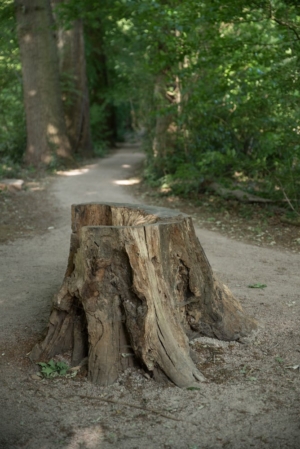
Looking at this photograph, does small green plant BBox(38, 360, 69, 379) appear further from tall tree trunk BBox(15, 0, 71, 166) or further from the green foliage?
the green foliage

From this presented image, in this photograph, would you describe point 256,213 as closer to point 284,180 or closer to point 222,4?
point 284,180

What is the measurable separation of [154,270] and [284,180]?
20.2ft

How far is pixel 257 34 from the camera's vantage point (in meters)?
10.2

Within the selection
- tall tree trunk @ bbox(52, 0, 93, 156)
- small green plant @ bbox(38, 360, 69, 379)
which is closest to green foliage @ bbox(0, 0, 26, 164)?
tall tree trunk @ bbox(52, 0, 93, 156)

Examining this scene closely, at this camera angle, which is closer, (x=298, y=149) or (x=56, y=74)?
(x=298, y=149)

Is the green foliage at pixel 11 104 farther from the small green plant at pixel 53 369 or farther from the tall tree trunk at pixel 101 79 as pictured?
the small green plant at pixel 53 369

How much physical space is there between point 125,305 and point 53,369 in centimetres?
78

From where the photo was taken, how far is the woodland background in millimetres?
9805

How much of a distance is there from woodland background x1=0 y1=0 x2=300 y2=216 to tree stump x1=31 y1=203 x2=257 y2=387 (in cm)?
553

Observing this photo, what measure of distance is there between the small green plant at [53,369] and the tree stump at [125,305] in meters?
0.10

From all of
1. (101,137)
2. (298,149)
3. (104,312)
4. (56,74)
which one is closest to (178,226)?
(104,312)

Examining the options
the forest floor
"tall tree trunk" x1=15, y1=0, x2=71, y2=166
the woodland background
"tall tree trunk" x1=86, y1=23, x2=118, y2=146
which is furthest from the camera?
"tall tree trunk" x1=86, y1=23, x2=118, y2=146

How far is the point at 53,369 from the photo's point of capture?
15.5ft

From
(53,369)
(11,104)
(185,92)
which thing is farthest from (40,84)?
(53,369)
